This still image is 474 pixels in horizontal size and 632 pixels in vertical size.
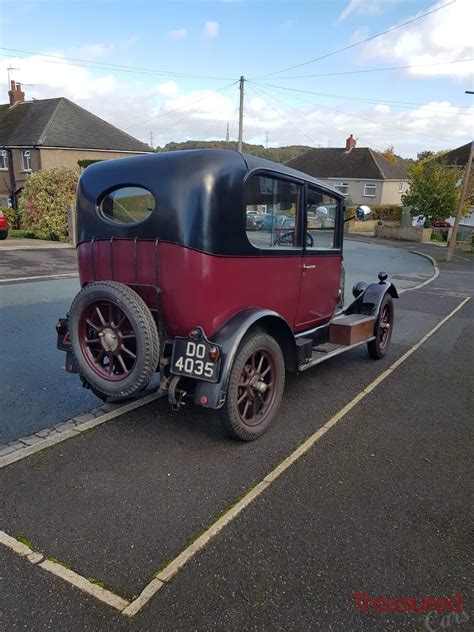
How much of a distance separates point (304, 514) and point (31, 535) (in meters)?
1.53

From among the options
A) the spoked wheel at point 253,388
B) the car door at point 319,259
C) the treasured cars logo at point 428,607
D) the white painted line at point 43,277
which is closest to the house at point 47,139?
the white painted line at point 43,277

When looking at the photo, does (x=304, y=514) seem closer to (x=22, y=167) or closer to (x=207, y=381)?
(x=207, y=381)

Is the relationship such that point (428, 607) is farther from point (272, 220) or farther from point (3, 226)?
point (3, 226)

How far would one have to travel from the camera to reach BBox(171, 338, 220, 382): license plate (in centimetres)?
313

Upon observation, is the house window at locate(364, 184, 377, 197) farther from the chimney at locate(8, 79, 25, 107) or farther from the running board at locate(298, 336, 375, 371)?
the running board at locate(298, 336, 375, 371)

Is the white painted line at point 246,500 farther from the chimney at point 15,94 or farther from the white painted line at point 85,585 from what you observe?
the chimney at point 15,94

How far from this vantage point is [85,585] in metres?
2.13

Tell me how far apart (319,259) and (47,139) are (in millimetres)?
27816

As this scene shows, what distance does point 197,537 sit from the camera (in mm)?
2480

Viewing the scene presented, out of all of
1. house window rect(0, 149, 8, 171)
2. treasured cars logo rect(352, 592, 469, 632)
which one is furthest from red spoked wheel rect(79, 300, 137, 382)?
house window rect(0, 149, 8, 171)

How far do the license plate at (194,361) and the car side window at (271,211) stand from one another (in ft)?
3.18

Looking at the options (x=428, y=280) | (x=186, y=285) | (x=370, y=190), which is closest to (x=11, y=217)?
(x=428, y=280)

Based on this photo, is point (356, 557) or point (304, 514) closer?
point (356, 557)

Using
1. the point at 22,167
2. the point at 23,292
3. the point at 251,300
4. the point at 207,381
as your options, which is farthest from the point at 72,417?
the point at 22,167
